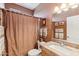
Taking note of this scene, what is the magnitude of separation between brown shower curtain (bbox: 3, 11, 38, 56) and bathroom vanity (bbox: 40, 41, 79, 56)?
0.17 m

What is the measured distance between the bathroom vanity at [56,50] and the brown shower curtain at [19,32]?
0.17 metres

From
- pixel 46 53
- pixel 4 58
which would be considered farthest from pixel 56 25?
pixel 4 58

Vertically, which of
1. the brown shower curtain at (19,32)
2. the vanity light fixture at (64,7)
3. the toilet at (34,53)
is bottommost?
the toilet at (34,53)

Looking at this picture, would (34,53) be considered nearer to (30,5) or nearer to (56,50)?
(56,50)

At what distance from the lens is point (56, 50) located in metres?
1.69

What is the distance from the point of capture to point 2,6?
162 centimetres

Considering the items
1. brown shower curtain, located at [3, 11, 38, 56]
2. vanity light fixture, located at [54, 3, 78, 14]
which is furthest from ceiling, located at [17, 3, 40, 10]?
vanity light fixture, located at [54, 3, 78, 14]

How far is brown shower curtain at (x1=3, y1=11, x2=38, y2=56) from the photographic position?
5.33ft

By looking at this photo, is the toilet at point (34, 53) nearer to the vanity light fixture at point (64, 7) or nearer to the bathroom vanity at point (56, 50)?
the bathroom vanity at point (56, 50)

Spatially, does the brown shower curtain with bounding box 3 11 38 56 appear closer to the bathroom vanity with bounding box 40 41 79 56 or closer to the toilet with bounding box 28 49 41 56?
the toilet with bounding box 28 49 41 56

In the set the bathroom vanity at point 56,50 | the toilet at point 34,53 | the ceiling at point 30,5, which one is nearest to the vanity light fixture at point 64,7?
the ceiling at point 30,5

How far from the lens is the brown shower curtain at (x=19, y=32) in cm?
162

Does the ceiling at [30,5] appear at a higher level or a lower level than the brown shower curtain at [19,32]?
higher

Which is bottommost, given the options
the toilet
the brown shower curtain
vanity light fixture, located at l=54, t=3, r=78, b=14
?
the toilet
